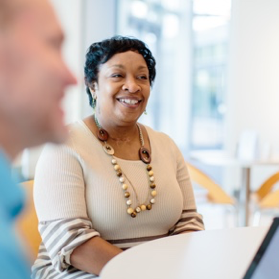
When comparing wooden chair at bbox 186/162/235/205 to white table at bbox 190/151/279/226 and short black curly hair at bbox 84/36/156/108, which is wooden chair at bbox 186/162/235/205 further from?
short black curly hair at bbox 84/36/156/108

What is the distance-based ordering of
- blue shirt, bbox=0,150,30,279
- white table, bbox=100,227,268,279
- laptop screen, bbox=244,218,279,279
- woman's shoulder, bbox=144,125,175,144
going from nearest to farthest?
blue shirt, bbox=0,150,30,279, laptop screen, bbox=244,218,279,279, white table, bbox=100,227,268,279, woman's shoulder, bbox=144,125,175,144

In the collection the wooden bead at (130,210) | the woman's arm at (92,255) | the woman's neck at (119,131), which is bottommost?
the woman's arm at (92,255)

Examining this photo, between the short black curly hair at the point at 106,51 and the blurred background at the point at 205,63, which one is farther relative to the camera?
the blurred background at the point at 205,63

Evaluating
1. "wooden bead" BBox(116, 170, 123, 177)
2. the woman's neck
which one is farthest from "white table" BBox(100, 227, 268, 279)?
the woman's neck

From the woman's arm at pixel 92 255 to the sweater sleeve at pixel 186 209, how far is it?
338 mm

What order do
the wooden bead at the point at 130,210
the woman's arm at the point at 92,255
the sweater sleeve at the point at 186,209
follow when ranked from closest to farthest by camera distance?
the woman's arm at the point at 92,255
the wooden bead at the point at 130,210
the sweater sleeve at the point at 186,209

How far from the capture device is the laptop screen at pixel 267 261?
890 mm

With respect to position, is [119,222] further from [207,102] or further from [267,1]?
[207,102]

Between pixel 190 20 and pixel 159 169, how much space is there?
4.43m

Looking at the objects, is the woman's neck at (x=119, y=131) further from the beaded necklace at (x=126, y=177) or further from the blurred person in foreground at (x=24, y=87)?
the blurred person in foreground at (x=24, y=87)

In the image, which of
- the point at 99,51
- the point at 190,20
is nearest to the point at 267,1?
the point at 190,20

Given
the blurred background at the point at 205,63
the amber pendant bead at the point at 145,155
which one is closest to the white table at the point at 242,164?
the blurred background at the point at 205,63

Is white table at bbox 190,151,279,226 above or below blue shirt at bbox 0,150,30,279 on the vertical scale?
below

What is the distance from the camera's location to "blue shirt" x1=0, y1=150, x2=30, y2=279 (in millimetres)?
310
